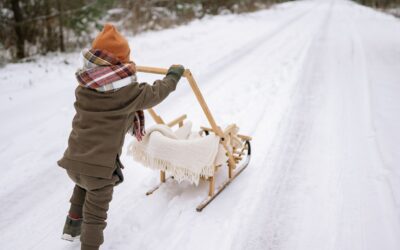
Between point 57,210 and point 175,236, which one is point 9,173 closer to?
point 57,210

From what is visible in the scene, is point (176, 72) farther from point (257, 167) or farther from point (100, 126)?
point (257, 167)

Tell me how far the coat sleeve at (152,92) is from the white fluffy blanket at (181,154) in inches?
28.1

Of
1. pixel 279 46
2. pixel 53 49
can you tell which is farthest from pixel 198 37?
pixel 53 49

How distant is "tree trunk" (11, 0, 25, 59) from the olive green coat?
23.7 feet

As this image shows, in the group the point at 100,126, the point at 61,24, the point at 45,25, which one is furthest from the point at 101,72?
the point at 61,24

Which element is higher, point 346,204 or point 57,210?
point 346,204

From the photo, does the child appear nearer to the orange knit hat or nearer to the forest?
the orange knit hat

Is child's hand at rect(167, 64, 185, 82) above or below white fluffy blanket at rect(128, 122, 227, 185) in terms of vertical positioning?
above

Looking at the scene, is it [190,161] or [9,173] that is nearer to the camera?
[190,161]

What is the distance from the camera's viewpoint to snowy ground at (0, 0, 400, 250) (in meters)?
2.73

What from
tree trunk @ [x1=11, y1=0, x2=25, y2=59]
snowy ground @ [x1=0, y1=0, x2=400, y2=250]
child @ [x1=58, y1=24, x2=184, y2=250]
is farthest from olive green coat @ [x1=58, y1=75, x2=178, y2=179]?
tree trunk @ [x1=11, y1=0, x2=25, y2=59]

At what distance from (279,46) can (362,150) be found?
6501mm

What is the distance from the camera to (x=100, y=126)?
2209 millimetres

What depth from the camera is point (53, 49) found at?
9.22m
